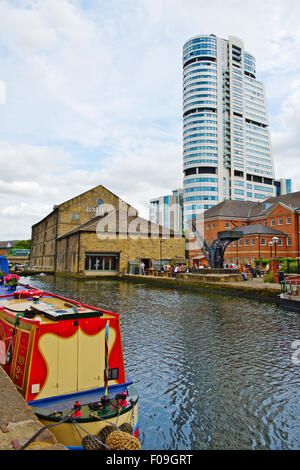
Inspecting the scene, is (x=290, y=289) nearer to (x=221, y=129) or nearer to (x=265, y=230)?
(x=265, y=230)

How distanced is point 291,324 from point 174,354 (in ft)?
21.3

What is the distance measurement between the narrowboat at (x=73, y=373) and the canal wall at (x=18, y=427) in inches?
13.2

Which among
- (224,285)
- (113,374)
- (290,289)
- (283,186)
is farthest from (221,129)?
(113,374)

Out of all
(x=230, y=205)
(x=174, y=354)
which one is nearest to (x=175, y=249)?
(x=230, y=205)

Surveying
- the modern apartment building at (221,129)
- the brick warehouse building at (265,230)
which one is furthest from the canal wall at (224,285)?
the modern apartment building at (221,129)

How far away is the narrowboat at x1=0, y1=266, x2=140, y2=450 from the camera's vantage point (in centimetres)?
418

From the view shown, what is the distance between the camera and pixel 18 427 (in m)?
3.54

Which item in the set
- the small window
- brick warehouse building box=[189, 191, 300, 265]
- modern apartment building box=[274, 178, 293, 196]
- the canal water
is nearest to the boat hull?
the small window

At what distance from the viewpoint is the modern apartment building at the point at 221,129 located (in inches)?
4705

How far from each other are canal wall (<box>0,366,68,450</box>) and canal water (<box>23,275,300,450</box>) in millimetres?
2121

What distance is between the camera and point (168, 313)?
50.5ft

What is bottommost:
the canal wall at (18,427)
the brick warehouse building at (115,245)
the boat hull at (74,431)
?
the boat hull at (74,431)

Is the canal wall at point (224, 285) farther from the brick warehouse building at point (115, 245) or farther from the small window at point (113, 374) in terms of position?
the small window at point (113, 374)
